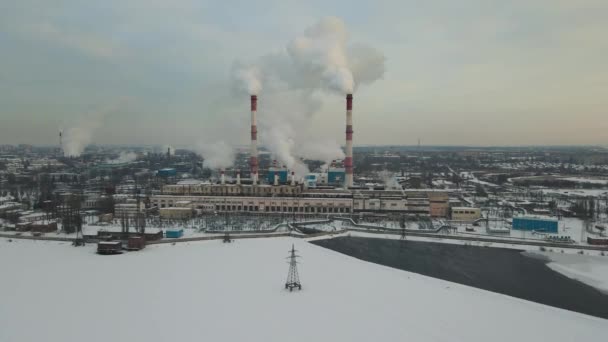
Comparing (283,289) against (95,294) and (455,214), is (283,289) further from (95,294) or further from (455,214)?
(455,214)

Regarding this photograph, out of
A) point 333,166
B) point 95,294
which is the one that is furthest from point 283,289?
point 333,166

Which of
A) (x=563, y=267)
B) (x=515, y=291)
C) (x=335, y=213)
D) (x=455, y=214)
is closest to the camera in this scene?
(x=515, y=291)

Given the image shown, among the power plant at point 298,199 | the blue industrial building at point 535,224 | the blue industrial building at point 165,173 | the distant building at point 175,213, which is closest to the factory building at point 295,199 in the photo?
the power plant at point 298,199

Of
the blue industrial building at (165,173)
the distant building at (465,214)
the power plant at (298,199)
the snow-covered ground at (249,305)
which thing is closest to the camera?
the snow-covered ground at (249,305)

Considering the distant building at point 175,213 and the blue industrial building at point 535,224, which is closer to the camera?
the blue industrial building at point 535,224

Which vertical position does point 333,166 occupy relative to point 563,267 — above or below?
above

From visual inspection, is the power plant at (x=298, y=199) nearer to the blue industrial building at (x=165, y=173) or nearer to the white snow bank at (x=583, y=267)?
the white snow bank at (x=583, y=267)

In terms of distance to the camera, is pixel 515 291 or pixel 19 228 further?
pixel 19 228

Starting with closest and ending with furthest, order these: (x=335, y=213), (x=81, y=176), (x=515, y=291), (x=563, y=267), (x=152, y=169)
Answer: (x=515, y=291)
(x=563, y=267)
(x=335, y=213)
(x=81, y=176)
(x=152, y=169)
